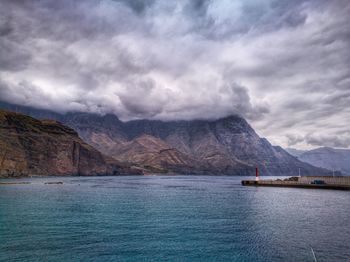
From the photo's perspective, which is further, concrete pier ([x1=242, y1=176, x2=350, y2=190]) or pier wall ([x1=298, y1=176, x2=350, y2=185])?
Result: pier wall ([x1=298, y1=176, x2=350, y2=185])

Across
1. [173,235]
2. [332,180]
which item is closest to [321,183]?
[332,180]

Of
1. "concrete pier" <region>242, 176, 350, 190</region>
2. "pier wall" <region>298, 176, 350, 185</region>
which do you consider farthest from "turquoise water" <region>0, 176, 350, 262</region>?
"pier wall" <region>298, 176, 350, 185</region>

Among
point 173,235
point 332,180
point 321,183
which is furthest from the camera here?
point 332,180

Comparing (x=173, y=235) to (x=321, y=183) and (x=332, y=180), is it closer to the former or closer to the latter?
(x=321, y=183)

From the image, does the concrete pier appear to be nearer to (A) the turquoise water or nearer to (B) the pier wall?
(B) the pier wall

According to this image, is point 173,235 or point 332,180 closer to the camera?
point 173,235

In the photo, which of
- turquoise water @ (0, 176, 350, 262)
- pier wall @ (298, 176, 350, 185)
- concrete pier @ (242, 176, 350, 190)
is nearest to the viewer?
turquoise water @ (0, 176, 350, 262)

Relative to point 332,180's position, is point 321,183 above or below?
below

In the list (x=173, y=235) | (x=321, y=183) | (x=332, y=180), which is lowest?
(x=173, y=235)

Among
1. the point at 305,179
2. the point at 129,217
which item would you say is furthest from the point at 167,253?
the point at 305,179

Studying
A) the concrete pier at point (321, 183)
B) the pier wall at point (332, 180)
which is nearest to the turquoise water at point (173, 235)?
the concrete pier at point (321, 183)

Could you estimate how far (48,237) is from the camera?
1822 inches

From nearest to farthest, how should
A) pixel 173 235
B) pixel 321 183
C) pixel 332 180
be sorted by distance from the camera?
pixel 173 235
pixel 321 183
pixel 332 180

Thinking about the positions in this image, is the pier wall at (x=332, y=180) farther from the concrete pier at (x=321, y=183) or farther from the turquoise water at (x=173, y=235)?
the turquoise water at (x=173, y=235)
